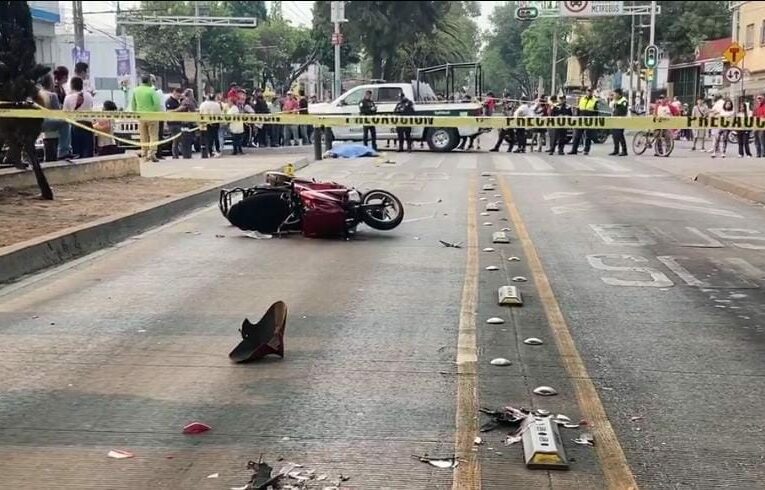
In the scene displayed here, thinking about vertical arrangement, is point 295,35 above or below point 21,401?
above

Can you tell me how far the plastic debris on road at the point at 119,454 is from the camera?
443 centimetres

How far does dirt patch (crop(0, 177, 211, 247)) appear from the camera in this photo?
10.6 metres

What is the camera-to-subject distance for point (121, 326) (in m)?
6.89

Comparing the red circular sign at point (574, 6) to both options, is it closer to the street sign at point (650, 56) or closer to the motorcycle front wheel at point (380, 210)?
the motorcycle front wheel at point (380, 210)

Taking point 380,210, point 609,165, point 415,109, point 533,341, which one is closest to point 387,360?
point 533,341

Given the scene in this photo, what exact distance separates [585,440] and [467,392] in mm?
889

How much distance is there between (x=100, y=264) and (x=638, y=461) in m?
6.57

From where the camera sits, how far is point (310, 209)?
10766 mm

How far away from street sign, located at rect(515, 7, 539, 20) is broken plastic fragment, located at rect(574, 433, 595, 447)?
3.75m

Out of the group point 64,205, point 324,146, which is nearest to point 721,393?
point 64,205

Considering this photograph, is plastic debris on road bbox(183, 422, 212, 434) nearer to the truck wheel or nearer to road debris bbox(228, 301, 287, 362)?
road debris bbox(228, 301, 287, 362)

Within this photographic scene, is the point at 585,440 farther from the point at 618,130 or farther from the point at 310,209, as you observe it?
the point at 618,130

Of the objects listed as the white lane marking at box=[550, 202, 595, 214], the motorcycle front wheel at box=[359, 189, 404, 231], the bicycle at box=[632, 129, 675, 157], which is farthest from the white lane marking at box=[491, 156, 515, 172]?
the motorcycle front wheel at box=[359, 189, 404, 231]

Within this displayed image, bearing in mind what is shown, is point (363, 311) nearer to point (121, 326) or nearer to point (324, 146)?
point (121, 326)
